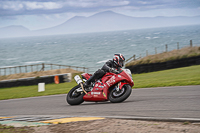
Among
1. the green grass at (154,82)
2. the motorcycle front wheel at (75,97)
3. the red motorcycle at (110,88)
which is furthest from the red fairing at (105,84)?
the green grass at (154,82)

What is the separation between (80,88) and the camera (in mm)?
8562

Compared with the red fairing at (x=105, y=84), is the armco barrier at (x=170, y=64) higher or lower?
higher

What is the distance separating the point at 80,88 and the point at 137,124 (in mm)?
3812

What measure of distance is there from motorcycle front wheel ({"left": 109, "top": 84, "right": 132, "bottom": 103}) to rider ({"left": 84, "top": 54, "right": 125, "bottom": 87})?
0.65m

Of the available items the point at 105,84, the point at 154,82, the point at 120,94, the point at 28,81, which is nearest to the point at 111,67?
the point at 105,84

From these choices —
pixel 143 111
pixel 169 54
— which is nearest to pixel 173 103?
pixel 143 111

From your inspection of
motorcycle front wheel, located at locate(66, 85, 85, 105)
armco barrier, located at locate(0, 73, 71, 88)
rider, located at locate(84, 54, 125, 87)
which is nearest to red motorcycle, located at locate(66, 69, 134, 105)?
motorcycle front wheel, located at locate(66, 85, 85, 105)

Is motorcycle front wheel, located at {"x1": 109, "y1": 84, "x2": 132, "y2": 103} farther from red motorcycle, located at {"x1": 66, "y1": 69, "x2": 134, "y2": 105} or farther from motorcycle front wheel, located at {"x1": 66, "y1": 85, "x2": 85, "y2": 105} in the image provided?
motorcycle front wheel, located at {"x1": 66, "y1": 85, "x2": 85, "y2": 105}

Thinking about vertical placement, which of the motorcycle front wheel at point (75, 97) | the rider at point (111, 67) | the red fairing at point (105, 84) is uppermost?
the rider at point (111, 67)

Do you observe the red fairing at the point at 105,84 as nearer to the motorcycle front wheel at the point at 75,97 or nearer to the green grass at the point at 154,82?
the motorcycle front wheel at the point at 75,97

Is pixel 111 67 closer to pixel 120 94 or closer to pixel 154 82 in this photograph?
pixel 120 94

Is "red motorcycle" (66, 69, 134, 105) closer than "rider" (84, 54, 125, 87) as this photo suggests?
Yes

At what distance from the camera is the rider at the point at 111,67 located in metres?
7.86

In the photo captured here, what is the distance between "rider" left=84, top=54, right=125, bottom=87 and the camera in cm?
786
